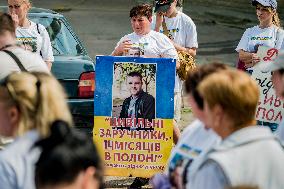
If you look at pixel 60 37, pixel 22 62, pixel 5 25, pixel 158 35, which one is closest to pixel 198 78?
pixel 22 62

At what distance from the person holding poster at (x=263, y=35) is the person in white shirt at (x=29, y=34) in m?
1.93

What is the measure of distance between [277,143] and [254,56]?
4.42m

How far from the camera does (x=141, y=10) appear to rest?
26.5 feet

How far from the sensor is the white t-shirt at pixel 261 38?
27.3 feet

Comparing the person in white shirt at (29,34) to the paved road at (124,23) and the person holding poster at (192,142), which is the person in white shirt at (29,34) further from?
the paved road at (124,23)

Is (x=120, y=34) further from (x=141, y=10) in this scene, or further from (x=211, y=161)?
(x=211, y=161)

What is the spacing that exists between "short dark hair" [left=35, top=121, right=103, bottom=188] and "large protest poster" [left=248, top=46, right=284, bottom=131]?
482 centimetres

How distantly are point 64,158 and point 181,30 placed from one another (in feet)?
18.8

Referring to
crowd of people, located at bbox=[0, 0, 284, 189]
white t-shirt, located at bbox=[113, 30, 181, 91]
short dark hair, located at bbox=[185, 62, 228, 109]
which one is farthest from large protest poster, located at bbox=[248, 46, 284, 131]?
short dark hair, located at bbox=[185, 62, 228, 109]

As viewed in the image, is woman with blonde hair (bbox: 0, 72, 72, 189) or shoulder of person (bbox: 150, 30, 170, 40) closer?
woman with blonde hair (bbox: 0, 72, 72, 189)

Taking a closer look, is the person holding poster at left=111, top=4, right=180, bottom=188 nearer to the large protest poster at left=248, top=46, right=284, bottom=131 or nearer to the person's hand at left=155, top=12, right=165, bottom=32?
the person's hand at left=155, top=12, right=165, bottom=32

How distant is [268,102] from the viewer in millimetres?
8266

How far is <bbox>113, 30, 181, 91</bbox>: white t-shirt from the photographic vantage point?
8.06 meters

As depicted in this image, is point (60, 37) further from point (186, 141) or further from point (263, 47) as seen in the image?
point (186, 141)
